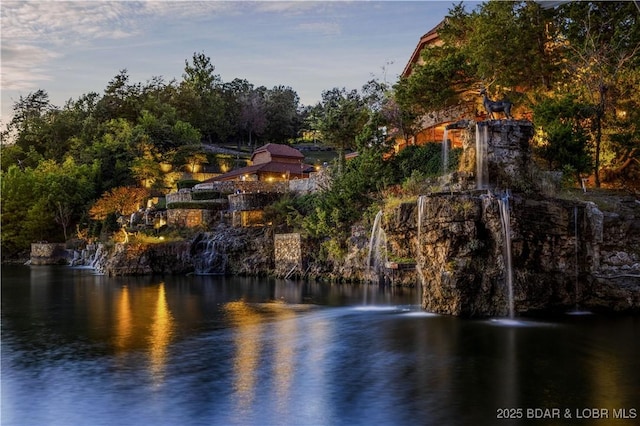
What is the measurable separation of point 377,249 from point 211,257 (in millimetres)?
15227

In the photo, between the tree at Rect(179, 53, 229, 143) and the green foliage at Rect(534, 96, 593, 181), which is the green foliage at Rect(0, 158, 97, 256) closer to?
the tree at Rect(179, 53, 229, 143)

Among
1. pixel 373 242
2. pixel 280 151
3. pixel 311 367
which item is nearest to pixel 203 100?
pixel 280 151

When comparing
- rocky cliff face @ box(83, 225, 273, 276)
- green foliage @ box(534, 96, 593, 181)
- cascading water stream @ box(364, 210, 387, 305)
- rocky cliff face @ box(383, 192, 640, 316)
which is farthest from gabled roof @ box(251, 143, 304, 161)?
rocky cliff face @ box(383, 192, 640, 316)

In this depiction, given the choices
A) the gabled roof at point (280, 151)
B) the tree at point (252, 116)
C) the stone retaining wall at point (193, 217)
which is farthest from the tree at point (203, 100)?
the stone retaining wall at point (193, 217)

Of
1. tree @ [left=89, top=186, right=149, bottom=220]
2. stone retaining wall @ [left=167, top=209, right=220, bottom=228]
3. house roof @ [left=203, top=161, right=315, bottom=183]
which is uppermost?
house roof @ [left=203, top=161, right=315, bottom=183]

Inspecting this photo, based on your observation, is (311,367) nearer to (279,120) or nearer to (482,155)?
(482,155)

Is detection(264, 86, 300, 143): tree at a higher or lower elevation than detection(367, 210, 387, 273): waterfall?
higher

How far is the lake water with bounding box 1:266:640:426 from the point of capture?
36.7ft

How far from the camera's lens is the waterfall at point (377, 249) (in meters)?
31.0

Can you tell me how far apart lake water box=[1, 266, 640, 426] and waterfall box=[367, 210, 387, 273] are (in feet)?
20.9

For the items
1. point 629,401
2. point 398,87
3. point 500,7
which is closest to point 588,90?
point 500,7

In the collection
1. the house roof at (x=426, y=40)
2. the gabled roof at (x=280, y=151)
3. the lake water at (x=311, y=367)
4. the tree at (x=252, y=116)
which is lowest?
the lake water at (x=311, y=367)

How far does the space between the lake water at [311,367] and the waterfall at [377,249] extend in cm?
638

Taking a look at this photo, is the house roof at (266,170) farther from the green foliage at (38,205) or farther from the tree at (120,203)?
the green foliage at (38,205)
